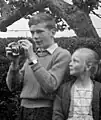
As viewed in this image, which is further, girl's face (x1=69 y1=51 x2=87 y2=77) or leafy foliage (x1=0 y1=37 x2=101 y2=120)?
leafy foliage (x1=0 y1=37 x2=101 y2=120)

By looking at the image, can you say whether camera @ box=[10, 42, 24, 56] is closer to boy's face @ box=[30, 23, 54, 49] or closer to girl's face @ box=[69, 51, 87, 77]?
boy's face @ box=[30, 23, 54, 49]

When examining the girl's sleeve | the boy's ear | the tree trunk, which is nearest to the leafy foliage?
the tree trunk

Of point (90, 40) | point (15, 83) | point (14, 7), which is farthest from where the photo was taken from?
point (14, 7)

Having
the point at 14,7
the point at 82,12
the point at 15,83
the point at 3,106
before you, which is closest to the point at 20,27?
the point at 14,7

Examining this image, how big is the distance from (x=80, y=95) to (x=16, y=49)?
2.23 feet

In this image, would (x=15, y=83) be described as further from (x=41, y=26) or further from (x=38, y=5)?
(x=38, y=5)

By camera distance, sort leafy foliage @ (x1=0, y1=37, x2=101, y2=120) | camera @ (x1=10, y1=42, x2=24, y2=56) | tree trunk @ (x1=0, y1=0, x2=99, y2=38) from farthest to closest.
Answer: tree trunk @ (x1=0, y1=0, x2=99, y2=38) < leafy foliage @ (x1=0, y1=37, x2=101, y2=120) < camera @ (x1=10, y1=42, x2=24, y2=56)

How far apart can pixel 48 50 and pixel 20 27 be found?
8.78m

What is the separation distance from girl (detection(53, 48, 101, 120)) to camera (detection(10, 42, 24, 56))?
44 cm

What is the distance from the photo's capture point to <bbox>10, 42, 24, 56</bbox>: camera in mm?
2992

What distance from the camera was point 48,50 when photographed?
310 cm

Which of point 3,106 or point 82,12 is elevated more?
point 82,12

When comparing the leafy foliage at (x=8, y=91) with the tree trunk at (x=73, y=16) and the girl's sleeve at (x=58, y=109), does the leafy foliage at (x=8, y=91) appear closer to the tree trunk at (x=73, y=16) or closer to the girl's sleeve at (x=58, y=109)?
the tree trunk at (x=73, y=16)

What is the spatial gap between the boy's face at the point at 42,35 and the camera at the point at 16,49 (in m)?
0.17
